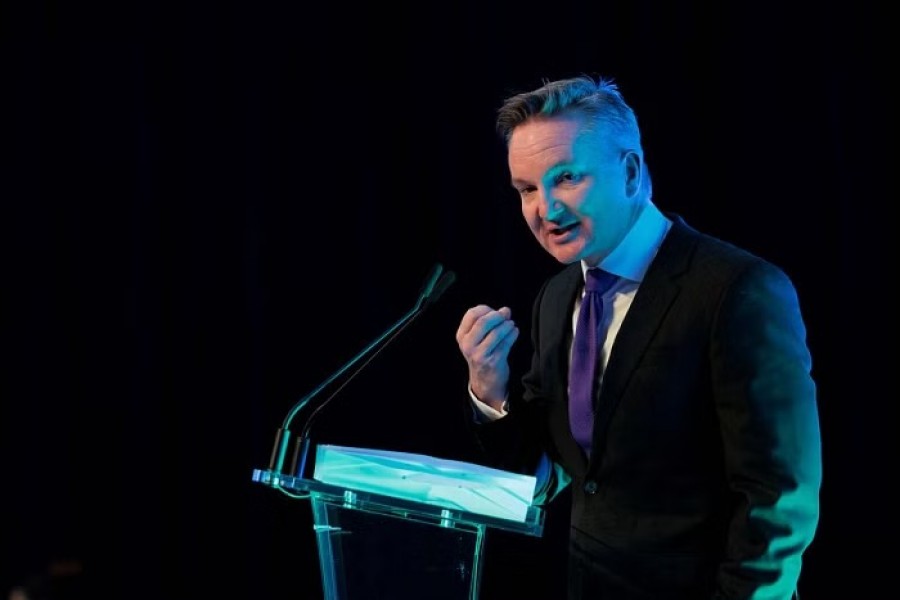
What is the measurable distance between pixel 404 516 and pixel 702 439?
1.64 ft

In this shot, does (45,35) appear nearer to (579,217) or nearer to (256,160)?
(256,160)

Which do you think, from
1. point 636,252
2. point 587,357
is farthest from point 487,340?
point 636,252

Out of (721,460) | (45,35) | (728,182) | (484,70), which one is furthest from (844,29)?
(45,35)

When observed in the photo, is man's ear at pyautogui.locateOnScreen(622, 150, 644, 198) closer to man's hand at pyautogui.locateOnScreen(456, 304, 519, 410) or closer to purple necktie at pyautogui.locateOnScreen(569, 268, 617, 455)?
purple necktie at pyautogui.locateOnScreen(569, 268, 617, 455)

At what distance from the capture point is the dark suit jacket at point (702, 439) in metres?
1.31

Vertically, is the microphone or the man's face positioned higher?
the man's face

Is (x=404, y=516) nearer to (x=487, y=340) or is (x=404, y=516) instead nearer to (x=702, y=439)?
(x=487, y=340)

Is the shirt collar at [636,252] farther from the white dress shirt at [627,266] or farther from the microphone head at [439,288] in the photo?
the microphone head at [439,288]

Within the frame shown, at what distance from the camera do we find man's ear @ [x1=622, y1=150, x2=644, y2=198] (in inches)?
62.5

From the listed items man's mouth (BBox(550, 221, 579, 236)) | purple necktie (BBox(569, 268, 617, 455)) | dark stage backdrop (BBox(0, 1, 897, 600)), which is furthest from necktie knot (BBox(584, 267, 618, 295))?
dark stage backdrop (BBox(0, 1, 897, 600))

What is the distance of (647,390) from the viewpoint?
4.76 ft

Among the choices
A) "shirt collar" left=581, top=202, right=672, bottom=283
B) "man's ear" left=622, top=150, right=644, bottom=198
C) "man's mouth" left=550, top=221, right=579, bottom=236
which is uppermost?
"man's ear" left=622, top=150, right=644, bottom=198

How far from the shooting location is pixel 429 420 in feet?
8.96

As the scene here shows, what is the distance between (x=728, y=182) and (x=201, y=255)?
1.54 m
